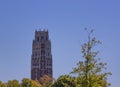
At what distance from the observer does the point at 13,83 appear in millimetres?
122125

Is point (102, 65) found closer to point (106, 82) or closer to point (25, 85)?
point (106, 82)

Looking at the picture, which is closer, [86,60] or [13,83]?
[86,60]

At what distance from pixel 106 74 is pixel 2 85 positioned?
257 feet

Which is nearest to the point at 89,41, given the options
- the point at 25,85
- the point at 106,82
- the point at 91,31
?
the point at 91,31

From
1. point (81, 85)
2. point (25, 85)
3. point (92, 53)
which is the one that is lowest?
point (81, 85)

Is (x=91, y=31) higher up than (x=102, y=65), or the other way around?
(x=91, y=31)

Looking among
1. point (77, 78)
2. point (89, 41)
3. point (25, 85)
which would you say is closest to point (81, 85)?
point (77, 78)

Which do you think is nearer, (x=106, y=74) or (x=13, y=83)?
(x=106, y=74)

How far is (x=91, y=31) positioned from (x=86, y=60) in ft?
10.7

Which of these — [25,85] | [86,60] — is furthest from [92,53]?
[25,85]

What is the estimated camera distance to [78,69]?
47.1 metres

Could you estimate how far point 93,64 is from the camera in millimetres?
46656

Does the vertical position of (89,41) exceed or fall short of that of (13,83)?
it falls short

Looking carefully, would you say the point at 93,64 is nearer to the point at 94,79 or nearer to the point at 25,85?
the point at 94,79
